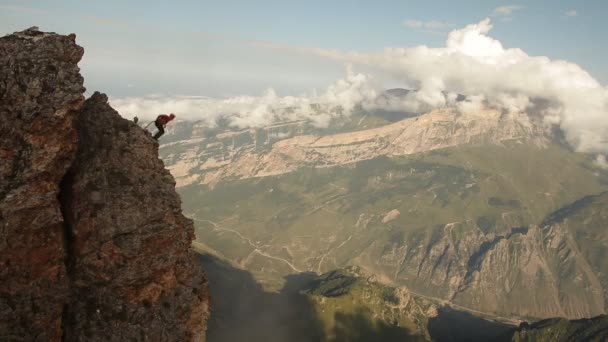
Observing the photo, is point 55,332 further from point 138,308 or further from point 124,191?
point 124,191

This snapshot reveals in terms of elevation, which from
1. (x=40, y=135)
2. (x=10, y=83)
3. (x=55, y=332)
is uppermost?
(x=10, y=83)

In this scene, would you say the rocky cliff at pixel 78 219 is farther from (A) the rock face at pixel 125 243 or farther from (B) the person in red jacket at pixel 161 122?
(B) the person in red jacket at pixel 161 122

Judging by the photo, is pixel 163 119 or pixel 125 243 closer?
pixel 125 243

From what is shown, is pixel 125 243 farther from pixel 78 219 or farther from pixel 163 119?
pixel 163 119

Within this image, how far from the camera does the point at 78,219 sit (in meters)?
32.2

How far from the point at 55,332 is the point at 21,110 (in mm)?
15734

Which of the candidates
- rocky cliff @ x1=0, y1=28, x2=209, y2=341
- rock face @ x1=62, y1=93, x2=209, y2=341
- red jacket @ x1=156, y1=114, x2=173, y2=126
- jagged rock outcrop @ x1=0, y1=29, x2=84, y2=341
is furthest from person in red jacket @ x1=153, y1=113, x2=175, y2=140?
jagged rock outcrop @ x1=0, y1=29, x2=84, y2=341

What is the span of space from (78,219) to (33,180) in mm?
4243

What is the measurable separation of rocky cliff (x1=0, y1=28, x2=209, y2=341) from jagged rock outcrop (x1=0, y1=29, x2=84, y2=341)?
2.5 inches

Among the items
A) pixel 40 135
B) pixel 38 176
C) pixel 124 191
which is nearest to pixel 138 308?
pixel 124 191

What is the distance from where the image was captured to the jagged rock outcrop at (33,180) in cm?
2870

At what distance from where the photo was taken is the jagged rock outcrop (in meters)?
28.7

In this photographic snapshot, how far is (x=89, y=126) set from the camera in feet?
117

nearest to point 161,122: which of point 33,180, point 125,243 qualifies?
point 125,243
